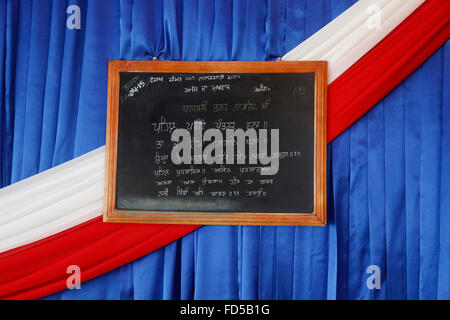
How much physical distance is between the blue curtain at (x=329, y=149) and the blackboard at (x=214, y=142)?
105mm

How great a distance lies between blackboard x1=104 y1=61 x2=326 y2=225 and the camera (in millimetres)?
1896

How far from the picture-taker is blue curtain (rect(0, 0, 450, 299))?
191 centimetres

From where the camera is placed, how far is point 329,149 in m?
1.94

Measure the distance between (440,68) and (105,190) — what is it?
75.0 inches

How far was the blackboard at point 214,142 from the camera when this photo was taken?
1.90 m

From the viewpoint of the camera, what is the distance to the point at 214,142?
1.92m

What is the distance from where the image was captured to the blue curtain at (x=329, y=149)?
1.91m

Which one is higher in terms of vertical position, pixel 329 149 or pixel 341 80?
pixel 341 80

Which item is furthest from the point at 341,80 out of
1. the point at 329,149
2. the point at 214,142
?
the point at 214,142

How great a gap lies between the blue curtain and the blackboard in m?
0.11

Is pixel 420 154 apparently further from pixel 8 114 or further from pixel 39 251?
pixel 8 114

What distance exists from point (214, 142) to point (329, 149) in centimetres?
62

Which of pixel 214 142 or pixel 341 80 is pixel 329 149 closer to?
pixel 341 80

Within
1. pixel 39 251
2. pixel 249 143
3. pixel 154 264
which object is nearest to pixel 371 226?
pixel 249 143
